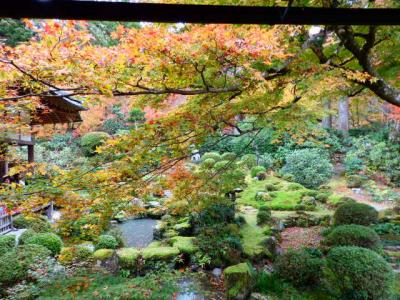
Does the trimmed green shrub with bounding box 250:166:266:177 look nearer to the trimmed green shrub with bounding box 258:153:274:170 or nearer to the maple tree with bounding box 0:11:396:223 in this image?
the trimmed green shrub with bounding box 258:153:274:170

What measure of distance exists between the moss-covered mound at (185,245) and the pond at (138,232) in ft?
5.55

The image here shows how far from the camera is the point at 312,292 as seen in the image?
5.56 m

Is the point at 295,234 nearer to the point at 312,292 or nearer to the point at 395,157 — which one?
the point at 312,292

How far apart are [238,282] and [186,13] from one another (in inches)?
205

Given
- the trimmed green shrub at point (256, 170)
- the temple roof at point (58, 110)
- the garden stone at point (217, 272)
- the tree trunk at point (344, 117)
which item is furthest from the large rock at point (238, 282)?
the tree trunk at point (344, 117)

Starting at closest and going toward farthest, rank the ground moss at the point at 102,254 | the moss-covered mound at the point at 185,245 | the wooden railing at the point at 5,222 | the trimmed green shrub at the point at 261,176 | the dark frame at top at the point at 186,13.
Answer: the dark frame at top at the point at 186,13 < the ground moss at the point at 102,254 < the moss-covered mound at the point at 185,245 < the wooden railing at the point at 5,222 < the trimmed green shrub at the point at 261,176

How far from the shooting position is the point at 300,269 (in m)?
5.57

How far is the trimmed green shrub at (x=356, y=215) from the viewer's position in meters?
8.20

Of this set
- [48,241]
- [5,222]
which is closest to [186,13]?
[48,241]

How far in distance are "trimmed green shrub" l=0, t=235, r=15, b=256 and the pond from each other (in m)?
2.97

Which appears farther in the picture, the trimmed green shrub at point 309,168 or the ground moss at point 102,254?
the trimmed green shrub at point 309,168

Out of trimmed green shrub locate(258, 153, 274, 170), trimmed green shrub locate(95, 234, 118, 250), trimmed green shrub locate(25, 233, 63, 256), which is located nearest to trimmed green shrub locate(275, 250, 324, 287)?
trimmed green shrub locate(95, 234, 118, 250)

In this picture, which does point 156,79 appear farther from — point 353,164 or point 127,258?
point 353,164

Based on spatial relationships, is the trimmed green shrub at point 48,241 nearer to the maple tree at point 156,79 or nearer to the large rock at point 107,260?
the large rock at point 107,260
